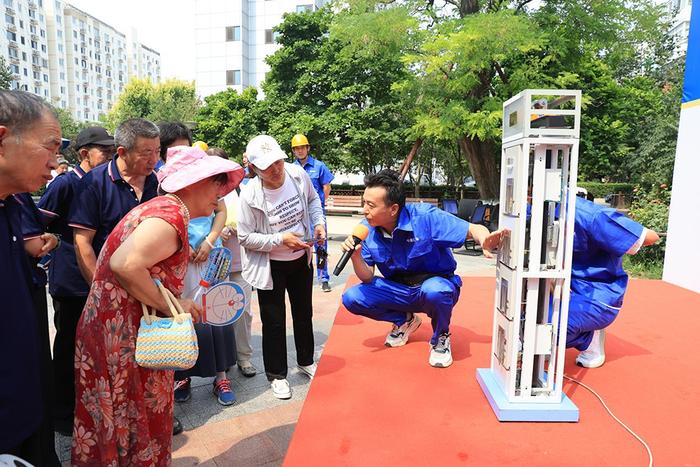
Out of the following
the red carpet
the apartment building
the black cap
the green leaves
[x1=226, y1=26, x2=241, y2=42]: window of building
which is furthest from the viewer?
the apartment building

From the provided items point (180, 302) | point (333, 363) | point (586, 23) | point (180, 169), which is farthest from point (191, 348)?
point (586, 23)

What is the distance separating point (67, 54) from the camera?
190ft

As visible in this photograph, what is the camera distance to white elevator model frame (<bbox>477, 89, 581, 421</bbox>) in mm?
1931

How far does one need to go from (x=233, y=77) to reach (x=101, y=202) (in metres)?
27.4

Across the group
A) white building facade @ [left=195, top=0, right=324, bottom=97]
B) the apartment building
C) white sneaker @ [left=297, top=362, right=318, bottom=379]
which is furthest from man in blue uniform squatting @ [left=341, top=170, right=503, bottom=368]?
the apartment building

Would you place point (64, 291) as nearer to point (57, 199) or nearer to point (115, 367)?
point (57, 199)

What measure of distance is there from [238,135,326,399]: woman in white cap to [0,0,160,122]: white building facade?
168 feet

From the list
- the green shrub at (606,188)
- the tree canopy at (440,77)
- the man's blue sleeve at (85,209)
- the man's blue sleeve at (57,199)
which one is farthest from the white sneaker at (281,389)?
the green shrub at (606,188)

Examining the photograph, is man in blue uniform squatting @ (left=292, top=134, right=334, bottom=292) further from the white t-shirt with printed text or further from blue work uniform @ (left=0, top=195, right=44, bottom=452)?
blue work uniform @ (left=0, top=195, right=44, bottom=452)

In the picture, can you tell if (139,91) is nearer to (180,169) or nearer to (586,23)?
(586,23)

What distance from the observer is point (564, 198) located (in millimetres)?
2006

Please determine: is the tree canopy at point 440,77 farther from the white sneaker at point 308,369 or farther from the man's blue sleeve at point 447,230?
the white sneaker at point 308,369

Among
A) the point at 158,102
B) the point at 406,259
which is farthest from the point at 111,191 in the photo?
the point at 158,102

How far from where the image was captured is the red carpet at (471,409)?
6.11 feet
